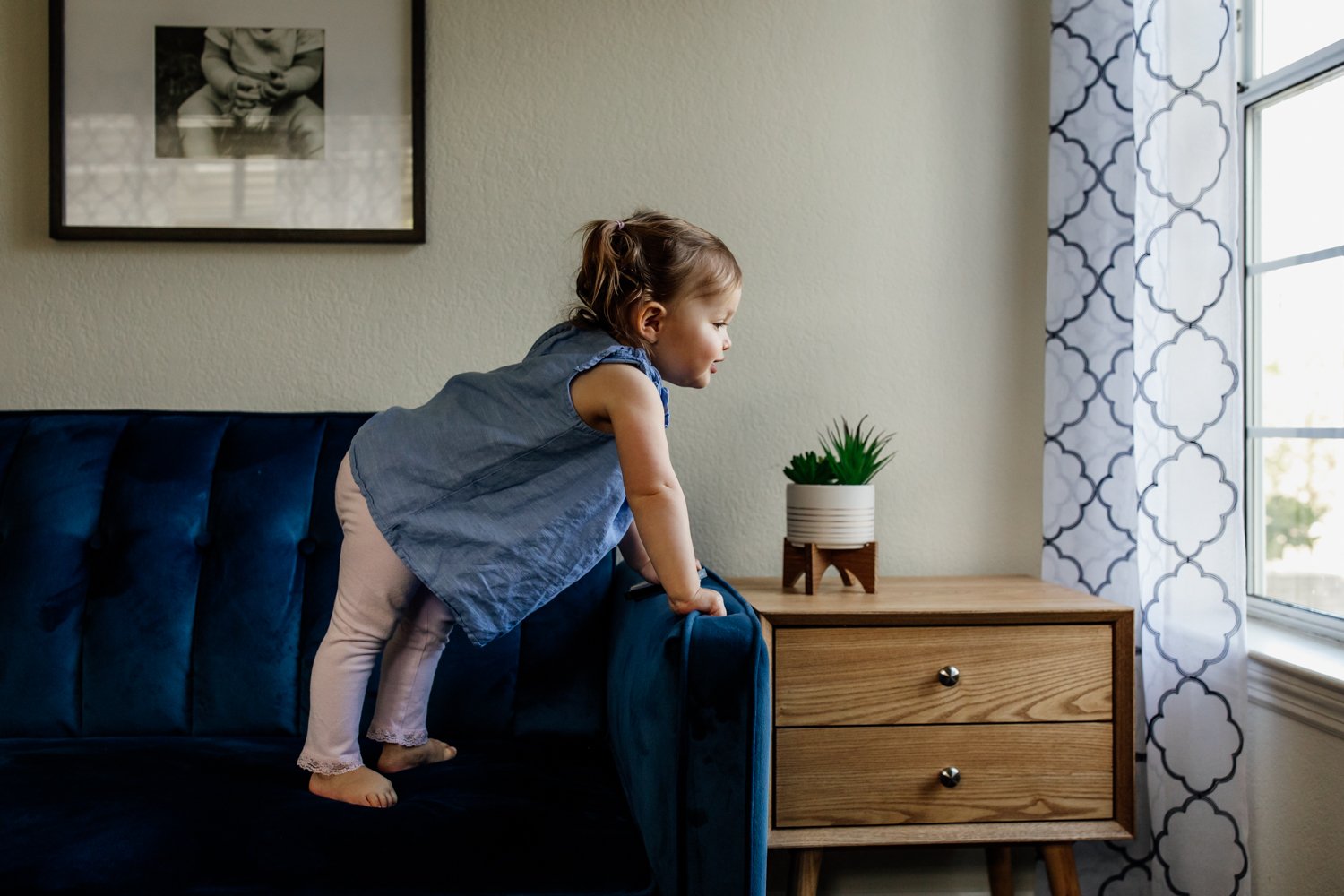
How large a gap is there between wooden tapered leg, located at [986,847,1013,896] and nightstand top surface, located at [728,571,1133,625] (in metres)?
0.50

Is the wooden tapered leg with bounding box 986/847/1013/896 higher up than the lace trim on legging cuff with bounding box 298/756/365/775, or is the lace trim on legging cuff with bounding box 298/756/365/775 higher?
the lace trim on legging cuff with bounding box 298/756/365/775

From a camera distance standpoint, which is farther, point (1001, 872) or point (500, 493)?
point (1001, 872)

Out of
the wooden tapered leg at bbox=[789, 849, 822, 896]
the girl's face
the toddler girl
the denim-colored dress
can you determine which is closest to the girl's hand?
the toddler girl

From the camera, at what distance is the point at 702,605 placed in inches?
43.2

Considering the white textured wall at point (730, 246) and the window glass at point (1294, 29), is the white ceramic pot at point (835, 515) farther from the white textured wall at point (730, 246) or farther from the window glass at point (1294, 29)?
the window glass at point (1294, 29)

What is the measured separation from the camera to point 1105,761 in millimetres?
1417

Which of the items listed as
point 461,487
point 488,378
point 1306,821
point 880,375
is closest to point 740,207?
point 880,375

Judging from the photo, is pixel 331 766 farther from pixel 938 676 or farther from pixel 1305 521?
pixel 1305 521

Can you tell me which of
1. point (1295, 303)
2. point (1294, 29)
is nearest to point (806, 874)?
point (1295, 303)

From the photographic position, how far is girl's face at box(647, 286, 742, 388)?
4.24 feet

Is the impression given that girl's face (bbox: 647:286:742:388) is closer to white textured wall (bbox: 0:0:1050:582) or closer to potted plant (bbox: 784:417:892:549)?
potted plant (bbox: 784:417:892:549)

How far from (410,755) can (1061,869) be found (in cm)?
102

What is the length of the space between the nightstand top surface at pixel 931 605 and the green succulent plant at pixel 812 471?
7.3 inches

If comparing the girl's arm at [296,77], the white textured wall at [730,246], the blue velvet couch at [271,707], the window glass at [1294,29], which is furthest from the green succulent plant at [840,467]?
the girl's arm at [296,77]
